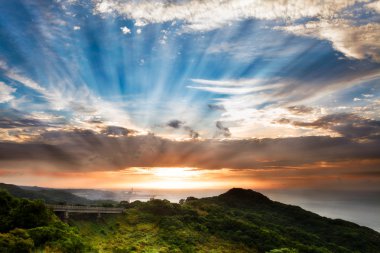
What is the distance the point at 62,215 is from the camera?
205 ft

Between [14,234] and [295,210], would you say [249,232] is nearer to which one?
[14,234]

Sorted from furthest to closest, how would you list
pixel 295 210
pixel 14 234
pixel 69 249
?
pixel 295 210, pixel 69 249, pixel 14 234

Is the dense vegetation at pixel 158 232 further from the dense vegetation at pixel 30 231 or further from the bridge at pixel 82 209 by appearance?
the bridge at pixel 82 209

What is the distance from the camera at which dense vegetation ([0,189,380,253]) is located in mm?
36406

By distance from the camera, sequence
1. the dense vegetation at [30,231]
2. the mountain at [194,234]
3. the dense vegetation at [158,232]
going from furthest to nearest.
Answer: the mountain at [194,234] < the dense vegetation at [158,232] < the dense vegetation at [30,231]

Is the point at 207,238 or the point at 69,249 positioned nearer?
the point at 69,249

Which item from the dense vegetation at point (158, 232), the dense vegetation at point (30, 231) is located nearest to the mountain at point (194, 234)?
the dense vegetation at point (158, 232)

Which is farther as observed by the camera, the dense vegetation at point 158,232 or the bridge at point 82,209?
the bridge at point 82,209

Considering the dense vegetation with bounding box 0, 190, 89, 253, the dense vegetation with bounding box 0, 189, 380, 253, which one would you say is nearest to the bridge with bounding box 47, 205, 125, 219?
the dense vegetation with bounding box 0, 189, 380, 253

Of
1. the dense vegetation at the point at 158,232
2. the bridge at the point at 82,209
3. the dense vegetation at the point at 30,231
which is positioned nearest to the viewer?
the dense vegetation at the point at 30,231

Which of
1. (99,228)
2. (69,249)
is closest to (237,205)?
(99,228)

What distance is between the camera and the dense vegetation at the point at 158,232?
3641 cm

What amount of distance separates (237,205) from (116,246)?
98.3 meters

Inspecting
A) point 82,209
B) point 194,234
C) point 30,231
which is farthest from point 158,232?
point 30,231
